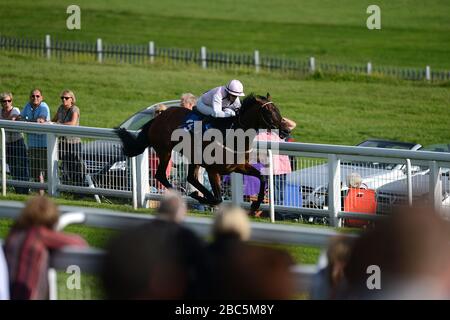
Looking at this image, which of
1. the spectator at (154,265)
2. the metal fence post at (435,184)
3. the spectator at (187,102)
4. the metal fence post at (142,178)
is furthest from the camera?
the spectator at (187,102)

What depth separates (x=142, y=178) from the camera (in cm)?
1359

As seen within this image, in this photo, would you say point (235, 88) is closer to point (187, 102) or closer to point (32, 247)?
point (187, 102)

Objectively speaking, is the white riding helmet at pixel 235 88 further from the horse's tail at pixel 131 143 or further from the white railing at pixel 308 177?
A: the horse's tail at pixel 131 143

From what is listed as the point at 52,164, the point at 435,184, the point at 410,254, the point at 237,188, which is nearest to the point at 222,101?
the point at 237,188

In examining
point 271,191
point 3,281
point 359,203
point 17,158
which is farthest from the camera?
point 17,158

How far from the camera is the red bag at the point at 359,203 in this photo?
12406 mm

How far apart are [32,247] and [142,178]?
7422 mm

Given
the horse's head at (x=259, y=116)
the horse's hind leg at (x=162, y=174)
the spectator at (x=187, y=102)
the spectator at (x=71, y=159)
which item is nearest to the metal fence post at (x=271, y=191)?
the horse's head at (x=259, y=116)

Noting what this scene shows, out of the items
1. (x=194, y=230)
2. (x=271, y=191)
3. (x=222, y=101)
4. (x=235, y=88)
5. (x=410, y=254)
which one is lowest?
(x=410, y=254)

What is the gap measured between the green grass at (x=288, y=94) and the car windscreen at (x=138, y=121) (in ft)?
20.9

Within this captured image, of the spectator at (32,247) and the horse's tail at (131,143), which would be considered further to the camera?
the horse's tail at (131,143)

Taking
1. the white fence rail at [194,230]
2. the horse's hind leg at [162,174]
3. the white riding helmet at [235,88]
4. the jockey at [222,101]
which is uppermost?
the white riding helmet at [235,88]
